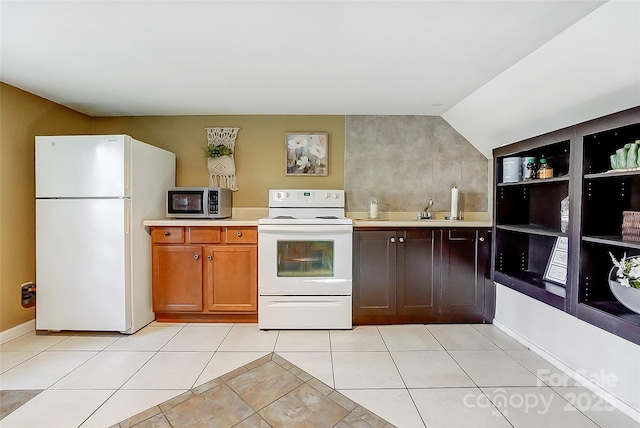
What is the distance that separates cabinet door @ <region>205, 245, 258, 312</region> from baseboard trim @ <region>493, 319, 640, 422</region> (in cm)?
231

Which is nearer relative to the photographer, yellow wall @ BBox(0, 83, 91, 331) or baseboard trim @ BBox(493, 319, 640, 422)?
baseboard trim @ BBox(493, 319, 640, 422)

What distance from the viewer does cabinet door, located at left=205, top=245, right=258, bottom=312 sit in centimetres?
271

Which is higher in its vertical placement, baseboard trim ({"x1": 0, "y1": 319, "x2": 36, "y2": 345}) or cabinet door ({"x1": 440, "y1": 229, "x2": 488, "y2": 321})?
cabinet door ({"x1": 440, "y1": 229, "x2": 488, "y2": 321})

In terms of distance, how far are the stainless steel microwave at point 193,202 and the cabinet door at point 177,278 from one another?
0.33m

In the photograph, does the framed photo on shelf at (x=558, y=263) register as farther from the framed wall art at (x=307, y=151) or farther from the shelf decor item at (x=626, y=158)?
the framed wall art at (x=307, y=151)

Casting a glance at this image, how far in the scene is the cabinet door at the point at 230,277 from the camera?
271cm

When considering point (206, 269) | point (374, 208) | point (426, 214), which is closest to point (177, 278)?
point (206, 269)

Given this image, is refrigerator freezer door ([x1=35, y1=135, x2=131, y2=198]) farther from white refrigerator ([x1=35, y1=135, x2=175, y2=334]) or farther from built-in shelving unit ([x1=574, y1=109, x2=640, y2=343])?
built-in shelving unit ([x1=574, y1=109, x2=640, y2=343])

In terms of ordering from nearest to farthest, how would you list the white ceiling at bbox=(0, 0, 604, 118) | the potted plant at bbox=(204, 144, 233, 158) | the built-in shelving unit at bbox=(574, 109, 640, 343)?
the white ceiling at bbox=(0, 0, 604, 118) → the built-in shelving unit at bbox=(574, 109, 640, 343) → the potted plant at bbox=(204, 144, 233, 158)

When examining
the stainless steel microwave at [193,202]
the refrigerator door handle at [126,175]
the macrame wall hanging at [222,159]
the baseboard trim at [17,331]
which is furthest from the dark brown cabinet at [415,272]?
the baseboard trim at [17,331]

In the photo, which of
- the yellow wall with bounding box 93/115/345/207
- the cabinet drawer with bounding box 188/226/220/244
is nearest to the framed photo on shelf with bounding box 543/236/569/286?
the yellow wall with bounding box 93/115/345/207

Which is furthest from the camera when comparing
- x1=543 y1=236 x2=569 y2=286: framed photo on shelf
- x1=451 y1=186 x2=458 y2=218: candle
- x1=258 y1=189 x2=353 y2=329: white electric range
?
x1=451 y1=186 x2=458 y2=218: candle

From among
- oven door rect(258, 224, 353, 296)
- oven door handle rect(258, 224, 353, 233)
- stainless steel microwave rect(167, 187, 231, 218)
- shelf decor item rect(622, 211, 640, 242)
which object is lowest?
oven door rect(258, 224, 353, 296)

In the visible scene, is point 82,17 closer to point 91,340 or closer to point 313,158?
point 313,158
